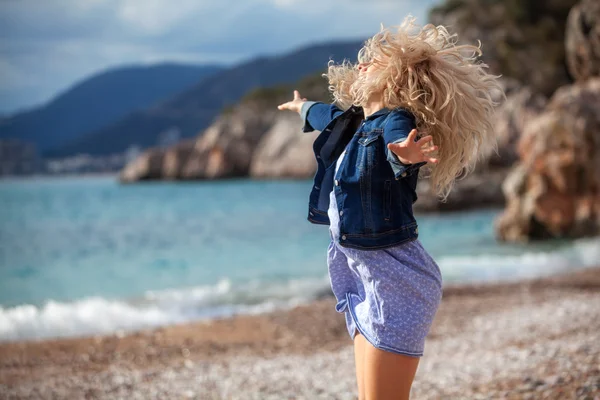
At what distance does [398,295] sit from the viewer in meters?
2.96

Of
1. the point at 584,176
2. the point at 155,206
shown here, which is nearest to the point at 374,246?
the point at 584,176

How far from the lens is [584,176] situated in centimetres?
1730

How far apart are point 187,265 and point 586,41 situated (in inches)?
610

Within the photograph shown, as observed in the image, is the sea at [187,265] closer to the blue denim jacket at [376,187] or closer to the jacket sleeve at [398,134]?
the blue denim jacket at [376,187]

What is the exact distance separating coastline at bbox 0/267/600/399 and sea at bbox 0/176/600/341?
1392mm

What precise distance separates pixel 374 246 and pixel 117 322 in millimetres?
8396

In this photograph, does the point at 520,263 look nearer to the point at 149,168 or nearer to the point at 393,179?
the point at 393,179

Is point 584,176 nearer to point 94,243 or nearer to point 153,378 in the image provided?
point 153,378

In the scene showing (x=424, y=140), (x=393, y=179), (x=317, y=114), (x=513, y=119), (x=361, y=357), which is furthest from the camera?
(x=513, y=119)

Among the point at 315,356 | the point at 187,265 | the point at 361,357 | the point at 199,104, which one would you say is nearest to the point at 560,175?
the point at 187,265

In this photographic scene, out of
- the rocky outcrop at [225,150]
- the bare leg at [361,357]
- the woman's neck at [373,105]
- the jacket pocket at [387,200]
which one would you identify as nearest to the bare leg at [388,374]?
the bare leg at [361,357]

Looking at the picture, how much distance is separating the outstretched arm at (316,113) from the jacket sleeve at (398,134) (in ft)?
1.36

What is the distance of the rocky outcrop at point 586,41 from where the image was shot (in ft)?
71.8

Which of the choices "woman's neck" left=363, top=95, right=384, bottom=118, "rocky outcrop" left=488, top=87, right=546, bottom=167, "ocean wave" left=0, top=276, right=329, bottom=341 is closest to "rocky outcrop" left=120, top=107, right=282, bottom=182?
"rocky outcrop" left=488, top=87, right=546, bottom=167
